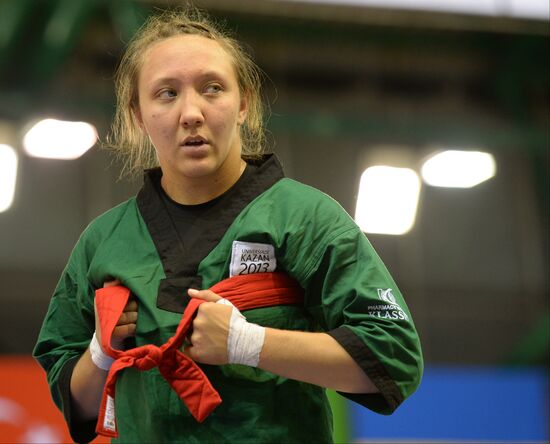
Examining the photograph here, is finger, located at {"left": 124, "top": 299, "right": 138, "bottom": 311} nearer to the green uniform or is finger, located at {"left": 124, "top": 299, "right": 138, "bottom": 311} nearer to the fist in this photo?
the green uniform

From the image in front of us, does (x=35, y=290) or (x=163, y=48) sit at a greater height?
(x=163, y=48)

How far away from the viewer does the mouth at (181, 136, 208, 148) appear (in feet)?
6.65

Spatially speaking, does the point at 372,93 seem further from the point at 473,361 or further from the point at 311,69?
the point at 473,361

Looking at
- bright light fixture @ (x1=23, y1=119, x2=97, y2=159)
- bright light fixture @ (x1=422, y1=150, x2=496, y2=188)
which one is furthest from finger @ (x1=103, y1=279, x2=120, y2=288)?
bright light fixture @ (x1=422, y1=150, x2=496, y2=188)

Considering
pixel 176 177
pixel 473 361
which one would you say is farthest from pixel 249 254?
pixel 473 361

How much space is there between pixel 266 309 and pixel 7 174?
6.80 m

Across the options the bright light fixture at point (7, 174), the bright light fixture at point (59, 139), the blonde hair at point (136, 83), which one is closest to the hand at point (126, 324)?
the blonde hair at point (136, 83)

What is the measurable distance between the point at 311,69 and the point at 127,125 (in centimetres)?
750

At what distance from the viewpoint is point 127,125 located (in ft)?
7.70

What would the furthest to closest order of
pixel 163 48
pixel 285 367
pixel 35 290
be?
1. pixel 35 290
2. pixel 163 48
3. pixel 285 367

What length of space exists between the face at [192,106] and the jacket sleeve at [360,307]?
0.27 m

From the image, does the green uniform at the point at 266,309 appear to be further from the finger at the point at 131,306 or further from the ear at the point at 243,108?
the ear at the point at 243,108

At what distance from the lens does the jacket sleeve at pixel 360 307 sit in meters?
1.82

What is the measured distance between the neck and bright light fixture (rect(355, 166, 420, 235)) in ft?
22.4
